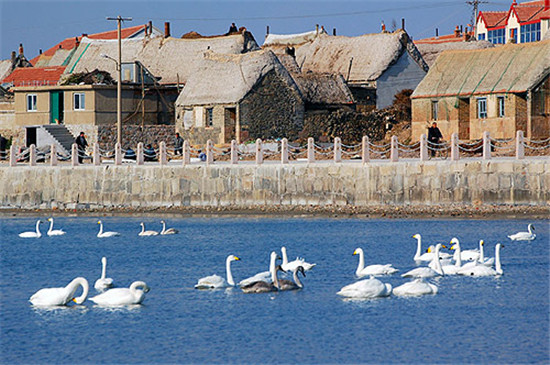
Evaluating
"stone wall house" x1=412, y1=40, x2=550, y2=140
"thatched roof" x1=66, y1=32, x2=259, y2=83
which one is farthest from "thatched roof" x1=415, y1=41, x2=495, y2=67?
"stone wall house" x1=412, y1=40, x2=550, y2=140

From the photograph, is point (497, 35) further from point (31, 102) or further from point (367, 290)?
point (367, 290)

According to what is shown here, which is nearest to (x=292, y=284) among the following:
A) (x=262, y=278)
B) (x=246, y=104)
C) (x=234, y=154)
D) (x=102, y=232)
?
(x=262, y=278)

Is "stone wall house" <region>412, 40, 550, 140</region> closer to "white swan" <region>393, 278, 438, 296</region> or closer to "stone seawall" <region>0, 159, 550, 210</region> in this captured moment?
"stone seawall" <region>0, 159, 550, 210</region>

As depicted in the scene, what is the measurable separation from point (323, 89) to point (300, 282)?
32.8 meters

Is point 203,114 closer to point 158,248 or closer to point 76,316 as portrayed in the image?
point 158,248

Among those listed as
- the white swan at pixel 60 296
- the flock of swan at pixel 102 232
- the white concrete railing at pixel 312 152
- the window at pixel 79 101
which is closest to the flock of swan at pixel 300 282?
the white swan at pixel 60 296

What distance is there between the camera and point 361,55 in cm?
5925

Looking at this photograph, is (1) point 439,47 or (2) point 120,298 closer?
(2) point 120,298

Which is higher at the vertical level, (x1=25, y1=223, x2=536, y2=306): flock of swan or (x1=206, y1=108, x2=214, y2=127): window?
(x1=206, y1=108, x2=214, y2=127): window

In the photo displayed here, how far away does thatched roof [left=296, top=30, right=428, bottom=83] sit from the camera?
190 feet

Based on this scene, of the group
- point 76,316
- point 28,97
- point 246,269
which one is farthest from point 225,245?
point 28,97

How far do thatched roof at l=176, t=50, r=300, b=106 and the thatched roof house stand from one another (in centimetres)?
736

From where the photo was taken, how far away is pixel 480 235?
28.6 m

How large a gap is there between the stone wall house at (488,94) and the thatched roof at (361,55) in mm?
9783
